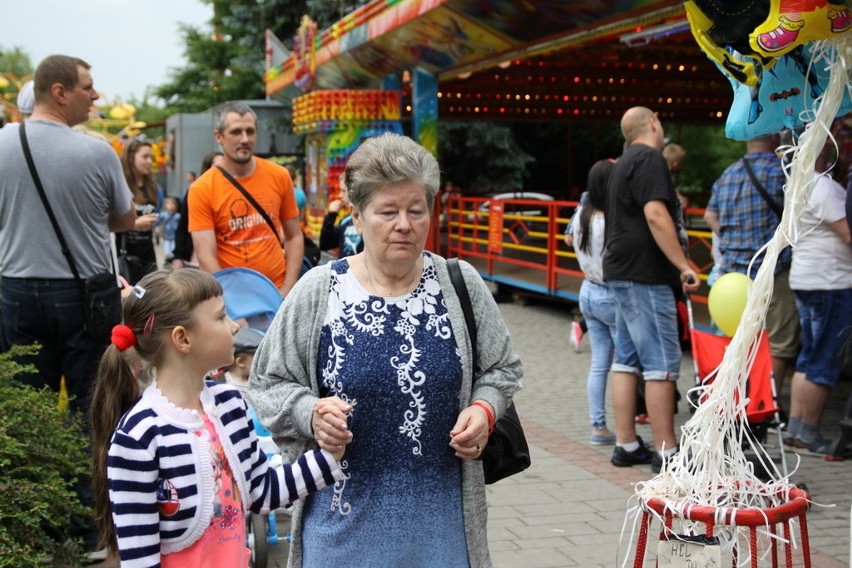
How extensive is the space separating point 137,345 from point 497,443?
3.33ft

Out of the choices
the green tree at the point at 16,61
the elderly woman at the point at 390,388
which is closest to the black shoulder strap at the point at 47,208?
the elderly woman at the point at 390,388

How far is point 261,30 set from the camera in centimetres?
3409

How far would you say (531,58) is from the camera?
61.6ft

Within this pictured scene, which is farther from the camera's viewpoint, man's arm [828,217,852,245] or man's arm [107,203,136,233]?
man's arm [828,217,852,245]

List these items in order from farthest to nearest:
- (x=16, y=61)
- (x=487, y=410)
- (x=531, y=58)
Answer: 1. (x=16, y=61)
2. (x=531, y=58)
3. (x=487, y=410)

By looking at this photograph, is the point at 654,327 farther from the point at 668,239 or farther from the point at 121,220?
the point at 121,220

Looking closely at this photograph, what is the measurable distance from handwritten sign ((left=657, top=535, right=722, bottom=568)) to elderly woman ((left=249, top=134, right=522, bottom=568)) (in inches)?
19.7

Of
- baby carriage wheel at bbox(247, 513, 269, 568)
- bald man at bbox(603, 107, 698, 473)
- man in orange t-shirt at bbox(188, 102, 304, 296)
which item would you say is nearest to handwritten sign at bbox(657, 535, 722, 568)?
baby carriage wheel at bbox(247, 513, 269, 568)

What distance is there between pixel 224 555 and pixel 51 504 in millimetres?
1813

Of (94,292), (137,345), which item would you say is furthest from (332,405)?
(94,292)

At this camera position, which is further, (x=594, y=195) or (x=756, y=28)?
(x=594, y=195)

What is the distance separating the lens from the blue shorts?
6230 millimetres

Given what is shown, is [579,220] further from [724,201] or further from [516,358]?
[516,358]

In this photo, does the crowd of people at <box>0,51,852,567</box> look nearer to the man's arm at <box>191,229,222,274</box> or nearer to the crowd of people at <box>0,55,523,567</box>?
the crowd of people at <box>0,55,523,567</box>
